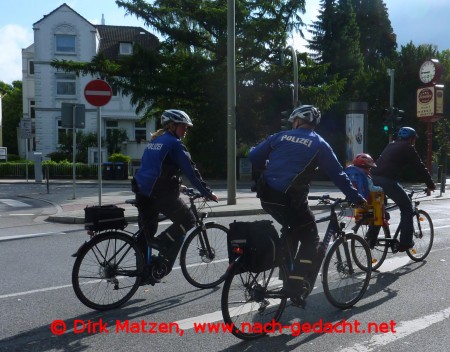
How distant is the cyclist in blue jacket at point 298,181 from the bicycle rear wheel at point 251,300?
5.2 inches

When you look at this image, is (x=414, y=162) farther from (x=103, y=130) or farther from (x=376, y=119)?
(x=103, y=130)

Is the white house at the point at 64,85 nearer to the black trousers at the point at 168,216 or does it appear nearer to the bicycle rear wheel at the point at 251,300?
the black trousers at the point at 168,216

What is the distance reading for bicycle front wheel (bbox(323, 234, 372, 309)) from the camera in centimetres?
508

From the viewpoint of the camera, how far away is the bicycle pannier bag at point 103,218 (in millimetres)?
5027

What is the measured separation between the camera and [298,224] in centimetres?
462

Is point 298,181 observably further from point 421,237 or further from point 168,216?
point 421,237

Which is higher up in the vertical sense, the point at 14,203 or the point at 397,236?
the point at 397,236

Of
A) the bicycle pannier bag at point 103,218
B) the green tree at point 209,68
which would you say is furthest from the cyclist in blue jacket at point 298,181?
the green tree at point 209,68

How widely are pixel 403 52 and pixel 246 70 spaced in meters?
12.2

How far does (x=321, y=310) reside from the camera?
5234 millimetres

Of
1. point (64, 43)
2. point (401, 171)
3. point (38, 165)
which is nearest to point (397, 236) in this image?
point (401, 171)

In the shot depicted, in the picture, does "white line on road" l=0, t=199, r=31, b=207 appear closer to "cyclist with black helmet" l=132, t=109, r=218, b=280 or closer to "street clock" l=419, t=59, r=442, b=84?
"cyclist with black helmet" l=132, t=109, r=218, b=280

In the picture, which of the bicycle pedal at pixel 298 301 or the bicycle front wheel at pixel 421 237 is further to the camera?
the bicycle front wheel at pixel 421 237

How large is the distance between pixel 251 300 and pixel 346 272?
Result: 47.4 inches
